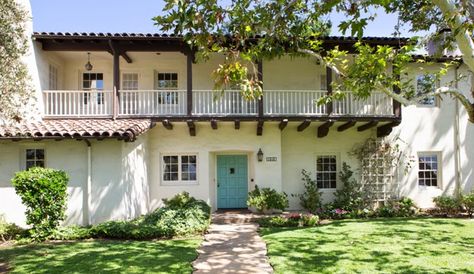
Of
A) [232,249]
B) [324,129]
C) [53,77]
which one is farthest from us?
[324,129]

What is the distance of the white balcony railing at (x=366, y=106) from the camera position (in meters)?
13.8

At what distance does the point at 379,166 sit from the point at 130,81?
36.1 feet

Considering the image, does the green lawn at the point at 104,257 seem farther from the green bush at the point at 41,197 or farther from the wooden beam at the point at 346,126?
the wooden beam at the point at 346,126

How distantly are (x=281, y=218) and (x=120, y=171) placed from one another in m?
5.49

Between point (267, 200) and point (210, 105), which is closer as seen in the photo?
point (267, 200)

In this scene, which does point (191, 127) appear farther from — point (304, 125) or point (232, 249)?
point (232, 249)

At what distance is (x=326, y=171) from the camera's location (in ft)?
49.9

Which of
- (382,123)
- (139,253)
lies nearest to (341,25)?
(139,253)

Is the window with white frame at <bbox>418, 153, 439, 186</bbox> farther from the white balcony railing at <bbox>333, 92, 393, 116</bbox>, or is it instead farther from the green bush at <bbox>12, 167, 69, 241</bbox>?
the green bush at <bbox>12, 167, 69, 241</bbox>

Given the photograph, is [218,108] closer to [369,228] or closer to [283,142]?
[283,142]

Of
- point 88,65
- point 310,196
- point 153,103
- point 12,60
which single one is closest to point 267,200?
point 310,196

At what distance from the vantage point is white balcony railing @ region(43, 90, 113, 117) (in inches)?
522

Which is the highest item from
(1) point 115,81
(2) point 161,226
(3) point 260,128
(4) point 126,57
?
(4) point 126,57

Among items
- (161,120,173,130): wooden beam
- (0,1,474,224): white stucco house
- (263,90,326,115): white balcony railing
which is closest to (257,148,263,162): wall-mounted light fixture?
(0,1,474,224): white stucco house
